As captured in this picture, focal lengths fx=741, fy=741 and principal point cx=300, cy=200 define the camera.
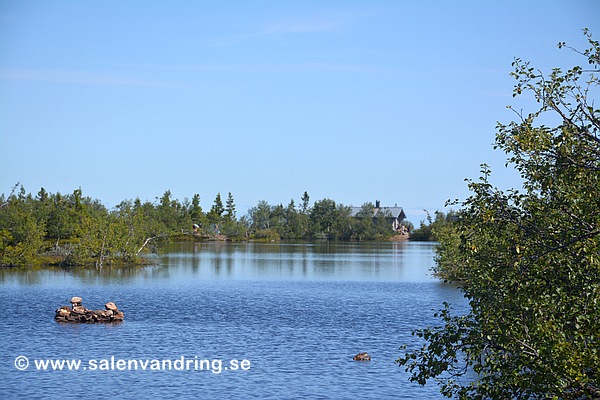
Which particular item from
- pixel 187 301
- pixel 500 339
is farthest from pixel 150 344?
pixel 500 339

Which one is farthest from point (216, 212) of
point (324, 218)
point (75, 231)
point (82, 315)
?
point (82, 315)

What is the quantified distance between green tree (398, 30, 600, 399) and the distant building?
531 feet

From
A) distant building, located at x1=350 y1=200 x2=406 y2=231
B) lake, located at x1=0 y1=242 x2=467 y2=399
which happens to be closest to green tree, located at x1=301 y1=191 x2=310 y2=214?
distant building, located at x1=350 y1=200 x2=406 y2=231

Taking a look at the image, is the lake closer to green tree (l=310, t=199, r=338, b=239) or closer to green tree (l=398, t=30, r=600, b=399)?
green tree (l=398, t=30, r=600, b=399)

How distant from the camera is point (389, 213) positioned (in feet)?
617

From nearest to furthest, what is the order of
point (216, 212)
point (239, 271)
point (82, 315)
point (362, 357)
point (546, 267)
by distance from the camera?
point (546, 267) < point (362, 357) < point (82, 315) < point (239, 271) < point (216, 212)

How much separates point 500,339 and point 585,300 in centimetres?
175

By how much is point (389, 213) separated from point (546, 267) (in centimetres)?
17391

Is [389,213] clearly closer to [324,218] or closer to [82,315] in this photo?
[324,218]

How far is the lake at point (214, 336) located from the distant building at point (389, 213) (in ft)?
388

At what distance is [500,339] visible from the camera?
14430 millimetres

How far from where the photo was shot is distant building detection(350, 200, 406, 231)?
181225 mm

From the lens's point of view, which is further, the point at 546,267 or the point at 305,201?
the point at 305,201

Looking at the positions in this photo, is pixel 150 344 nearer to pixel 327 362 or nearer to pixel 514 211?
pixel 327 362
